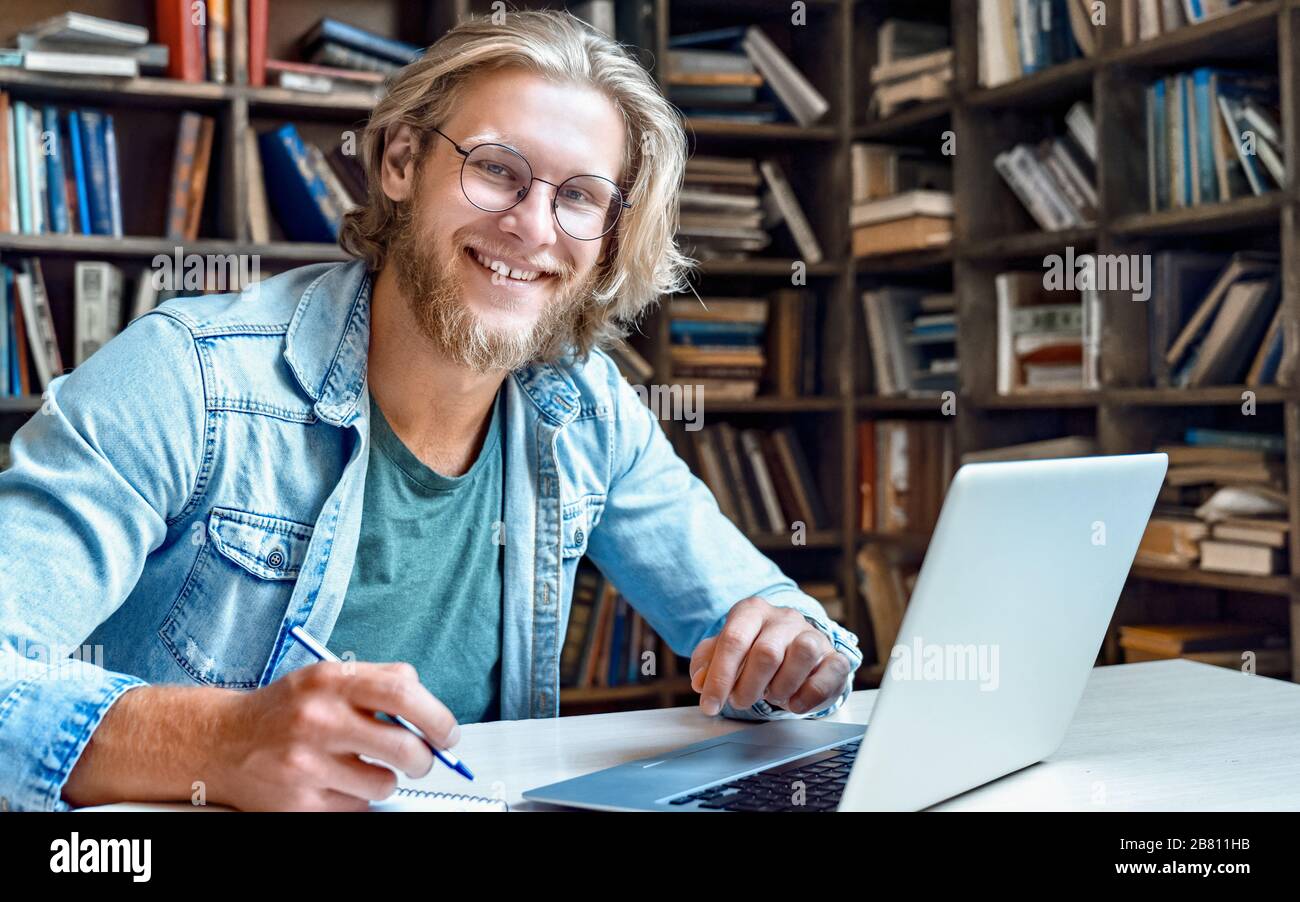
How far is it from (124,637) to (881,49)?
261 cm

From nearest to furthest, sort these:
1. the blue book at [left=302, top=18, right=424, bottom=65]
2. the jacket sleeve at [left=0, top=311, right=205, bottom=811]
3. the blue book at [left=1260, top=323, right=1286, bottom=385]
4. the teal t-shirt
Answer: the jacket sleeve at [left=0, top=311, right=205, bottom=811] < the teal t-shirt < the blue book at [left=1260, top=323, right=1286, bottom=385] < the blue book at [left=302, top=18, right=424, bottom=65]

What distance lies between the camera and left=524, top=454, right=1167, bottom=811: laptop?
0.75m

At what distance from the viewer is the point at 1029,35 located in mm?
2807

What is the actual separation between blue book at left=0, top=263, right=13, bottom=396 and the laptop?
2.18 meters

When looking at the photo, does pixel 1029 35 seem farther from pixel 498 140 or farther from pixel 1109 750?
pixel 1109 750

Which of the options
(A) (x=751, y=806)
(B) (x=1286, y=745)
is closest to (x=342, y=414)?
(A) (x=751, y=806)

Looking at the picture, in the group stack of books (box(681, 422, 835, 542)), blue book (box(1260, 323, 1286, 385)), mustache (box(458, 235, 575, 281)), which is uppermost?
mustache (box(458, 235, 575, 281))

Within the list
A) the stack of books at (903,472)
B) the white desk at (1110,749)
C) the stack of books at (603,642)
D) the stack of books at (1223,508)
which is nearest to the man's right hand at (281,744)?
the white desk at (1110,749)

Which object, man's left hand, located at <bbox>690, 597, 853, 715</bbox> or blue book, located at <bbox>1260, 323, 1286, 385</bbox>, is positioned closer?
man's left hand, located at <bbox>690, 597, 853, 715</bbox>

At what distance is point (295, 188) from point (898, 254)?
1.47 m

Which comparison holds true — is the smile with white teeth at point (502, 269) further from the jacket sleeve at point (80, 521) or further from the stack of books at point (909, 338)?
the stack of books at point (909, 338)

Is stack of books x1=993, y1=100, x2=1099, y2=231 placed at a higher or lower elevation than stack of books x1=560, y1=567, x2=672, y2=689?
higher

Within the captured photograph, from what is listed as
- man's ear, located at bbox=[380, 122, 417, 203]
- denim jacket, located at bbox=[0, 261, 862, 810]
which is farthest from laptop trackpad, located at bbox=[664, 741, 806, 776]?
man's ear, located at bbox=[380, 122, 417, 203]

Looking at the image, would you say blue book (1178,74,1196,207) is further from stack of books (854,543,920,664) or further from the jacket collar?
the jacket collar
